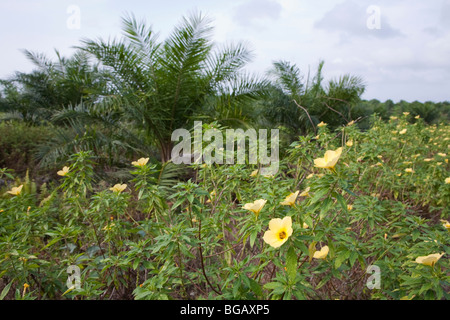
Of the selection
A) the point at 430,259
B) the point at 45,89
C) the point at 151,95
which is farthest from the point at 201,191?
the point at 45,89

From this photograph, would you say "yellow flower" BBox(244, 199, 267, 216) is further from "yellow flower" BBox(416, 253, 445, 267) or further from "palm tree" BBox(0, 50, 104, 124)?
"palm tree" BBox(0, 50, 104, 124)

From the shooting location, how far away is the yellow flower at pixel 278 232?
1.04m

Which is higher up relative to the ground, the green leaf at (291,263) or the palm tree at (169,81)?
the palm tree at (169,81)

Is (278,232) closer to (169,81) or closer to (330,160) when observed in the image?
(330,160)

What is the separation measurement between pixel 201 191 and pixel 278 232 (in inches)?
15.0

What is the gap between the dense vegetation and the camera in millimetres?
1236

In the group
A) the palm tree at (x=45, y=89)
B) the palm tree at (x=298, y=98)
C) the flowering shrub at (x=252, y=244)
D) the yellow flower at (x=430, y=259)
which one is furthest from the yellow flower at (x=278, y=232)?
the palm tree at (x=45, y=89)

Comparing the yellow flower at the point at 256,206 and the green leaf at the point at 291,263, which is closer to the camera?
the green leaf at the point at 291,263

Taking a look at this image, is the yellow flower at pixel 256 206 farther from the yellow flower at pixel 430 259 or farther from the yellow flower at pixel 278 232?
the yellow flower at pixel 430 259

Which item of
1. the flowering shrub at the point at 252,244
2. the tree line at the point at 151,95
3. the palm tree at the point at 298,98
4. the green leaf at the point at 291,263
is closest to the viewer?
the green leaf at the point at 291,263

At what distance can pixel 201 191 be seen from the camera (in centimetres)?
131

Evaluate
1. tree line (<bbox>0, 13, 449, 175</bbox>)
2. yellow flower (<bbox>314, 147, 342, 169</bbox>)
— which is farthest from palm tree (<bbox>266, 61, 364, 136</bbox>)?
yellow flower (<bbox>314, 147, 342, 169</bbox>)

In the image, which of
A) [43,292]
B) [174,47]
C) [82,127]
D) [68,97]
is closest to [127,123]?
[82,127]
